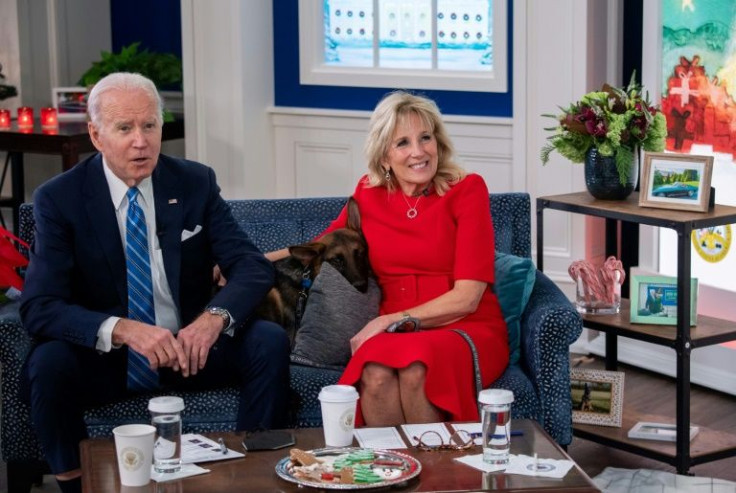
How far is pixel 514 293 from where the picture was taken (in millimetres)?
3549

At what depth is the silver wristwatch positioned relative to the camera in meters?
3.27

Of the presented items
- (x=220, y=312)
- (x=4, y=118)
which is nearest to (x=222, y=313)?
(x=220, y=312)

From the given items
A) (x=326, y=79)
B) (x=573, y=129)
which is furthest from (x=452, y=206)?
(x=326, y=79)

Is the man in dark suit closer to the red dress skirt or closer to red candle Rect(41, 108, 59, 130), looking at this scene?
the red dress skirt

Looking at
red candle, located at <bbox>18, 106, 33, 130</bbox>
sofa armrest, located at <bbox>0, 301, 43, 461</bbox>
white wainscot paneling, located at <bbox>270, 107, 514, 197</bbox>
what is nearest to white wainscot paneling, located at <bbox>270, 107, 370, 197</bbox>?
white wainscot paneling, located at <bbox>270, 107, 514, 197</bbox>

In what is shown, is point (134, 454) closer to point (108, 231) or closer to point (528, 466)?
point (528, 466)

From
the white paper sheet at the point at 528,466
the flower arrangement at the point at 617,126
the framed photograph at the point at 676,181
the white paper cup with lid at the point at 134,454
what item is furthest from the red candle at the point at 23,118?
the white paper sheet at the point at 528,466

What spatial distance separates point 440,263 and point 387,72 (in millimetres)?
2219

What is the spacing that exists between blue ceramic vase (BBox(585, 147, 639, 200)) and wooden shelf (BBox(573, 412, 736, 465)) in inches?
28.2

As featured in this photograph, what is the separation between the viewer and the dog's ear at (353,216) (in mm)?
3639

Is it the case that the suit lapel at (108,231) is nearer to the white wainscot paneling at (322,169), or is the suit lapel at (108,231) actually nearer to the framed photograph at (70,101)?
the white wainscot paneling at (322,169)

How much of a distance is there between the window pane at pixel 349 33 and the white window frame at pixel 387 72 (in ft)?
0.10

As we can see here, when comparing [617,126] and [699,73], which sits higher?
[699,73]

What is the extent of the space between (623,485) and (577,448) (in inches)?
17.1
